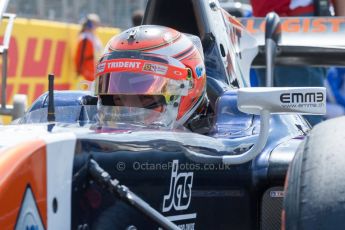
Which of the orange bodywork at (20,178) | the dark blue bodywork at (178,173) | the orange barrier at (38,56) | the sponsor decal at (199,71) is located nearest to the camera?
the orange bodywork at (20,178)

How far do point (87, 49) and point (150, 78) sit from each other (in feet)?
27.7

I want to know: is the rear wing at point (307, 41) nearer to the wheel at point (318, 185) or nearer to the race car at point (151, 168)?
the race car at point (151, 168)

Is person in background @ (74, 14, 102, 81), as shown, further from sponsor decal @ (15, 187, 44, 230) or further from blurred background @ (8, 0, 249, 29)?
sponsor decal @ (15, 187, 44, 230)

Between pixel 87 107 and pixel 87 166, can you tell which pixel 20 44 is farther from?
pixel 87 166

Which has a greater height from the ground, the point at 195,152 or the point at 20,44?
the point at 195,152

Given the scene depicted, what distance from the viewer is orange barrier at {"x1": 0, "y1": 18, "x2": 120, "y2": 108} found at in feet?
32.9

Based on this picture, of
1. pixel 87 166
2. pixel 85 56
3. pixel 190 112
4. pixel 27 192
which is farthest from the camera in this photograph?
pixel 85 56

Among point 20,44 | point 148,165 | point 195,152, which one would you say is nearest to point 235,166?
point 195,152

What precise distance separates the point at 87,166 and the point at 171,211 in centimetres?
36

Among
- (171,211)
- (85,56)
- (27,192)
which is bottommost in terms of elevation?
(85,56)

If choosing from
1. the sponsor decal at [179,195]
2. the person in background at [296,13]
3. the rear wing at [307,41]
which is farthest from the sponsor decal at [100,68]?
the person in background at [296,13]

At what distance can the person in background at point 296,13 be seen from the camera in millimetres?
6207

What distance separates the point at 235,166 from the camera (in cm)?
274

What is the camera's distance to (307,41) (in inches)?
202
